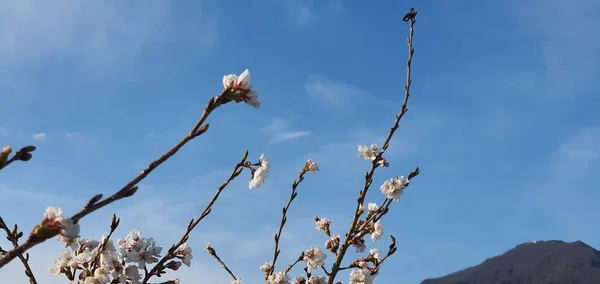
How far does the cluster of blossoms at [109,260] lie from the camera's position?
392 cm

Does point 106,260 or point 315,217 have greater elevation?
point 315,217

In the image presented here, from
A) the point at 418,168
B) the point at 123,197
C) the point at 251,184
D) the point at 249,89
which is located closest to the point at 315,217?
the point at 418,168

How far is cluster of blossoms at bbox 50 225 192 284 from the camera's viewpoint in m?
3.92

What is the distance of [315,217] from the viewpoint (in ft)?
23.1

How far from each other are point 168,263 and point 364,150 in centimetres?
271

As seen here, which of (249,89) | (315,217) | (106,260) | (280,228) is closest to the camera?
(249,89)

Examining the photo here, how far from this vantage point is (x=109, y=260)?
393 cm

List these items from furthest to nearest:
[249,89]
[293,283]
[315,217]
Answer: [315,217] < [293,283] < [249,89]

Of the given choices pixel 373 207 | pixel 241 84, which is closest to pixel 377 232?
pixel 373 207

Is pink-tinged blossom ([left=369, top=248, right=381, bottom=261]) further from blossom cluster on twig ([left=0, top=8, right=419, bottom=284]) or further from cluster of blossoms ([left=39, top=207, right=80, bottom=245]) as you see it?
cluster of blossoms ([left=39, top=207, right=80, bottom=245])

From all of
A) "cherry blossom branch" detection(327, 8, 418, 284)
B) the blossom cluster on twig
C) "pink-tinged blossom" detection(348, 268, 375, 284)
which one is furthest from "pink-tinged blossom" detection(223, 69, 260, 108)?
"pink-tinged blossom" detection(348, 268, 375, 284)

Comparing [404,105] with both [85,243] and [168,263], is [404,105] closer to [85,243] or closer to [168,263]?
[168,263]

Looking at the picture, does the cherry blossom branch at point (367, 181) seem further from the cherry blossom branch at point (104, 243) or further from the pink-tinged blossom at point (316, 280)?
the cherry blossom branch at point (104, 243)

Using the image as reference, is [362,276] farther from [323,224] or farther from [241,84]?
[241,84]
